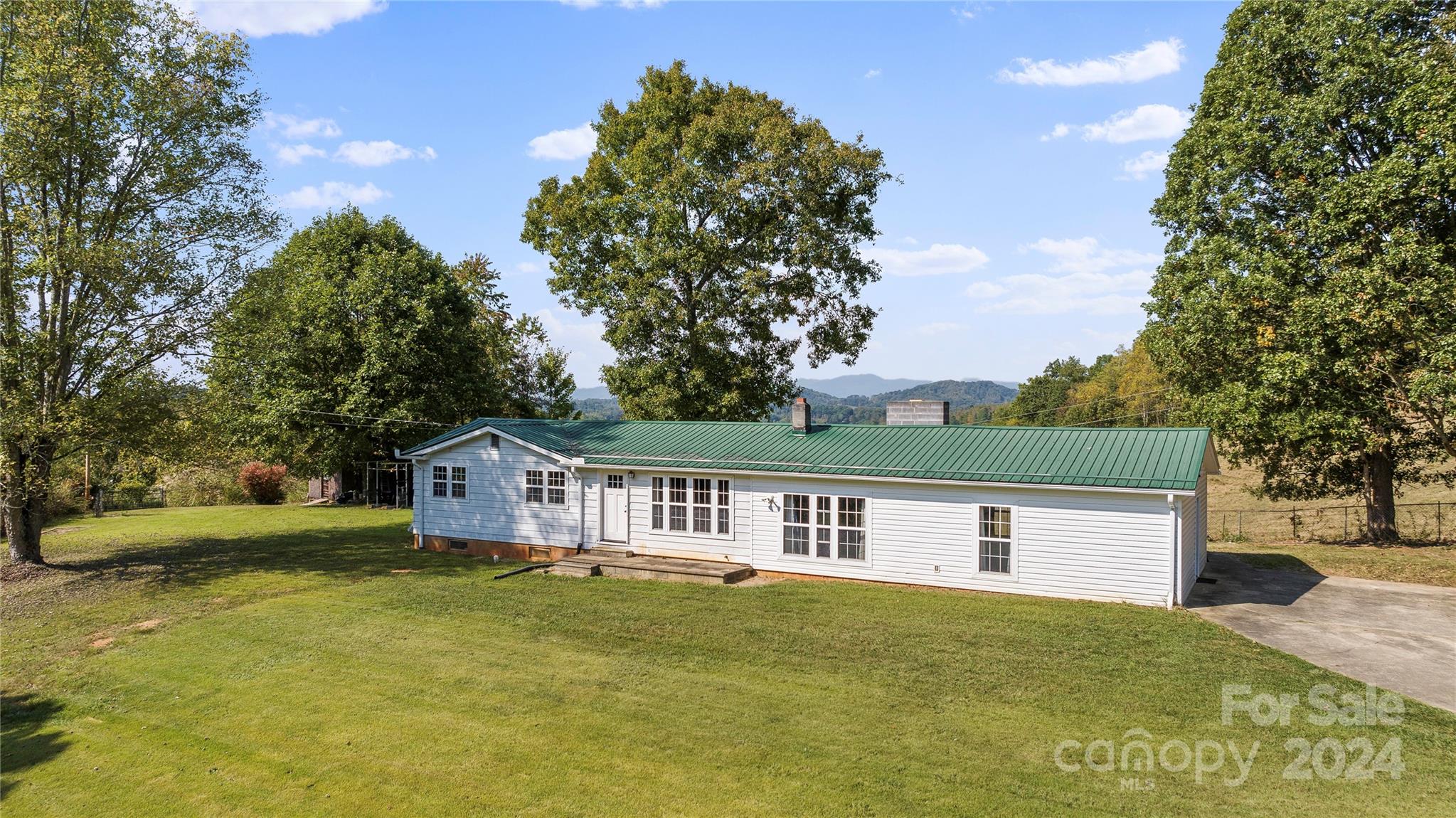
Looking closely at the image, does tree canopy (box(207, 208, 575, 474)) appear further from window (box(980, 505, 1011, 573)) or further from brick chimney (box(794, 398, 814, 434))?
window (box(980, 505, 1011, 573))

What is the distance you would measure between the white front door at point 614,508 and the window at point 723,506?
8.54ft

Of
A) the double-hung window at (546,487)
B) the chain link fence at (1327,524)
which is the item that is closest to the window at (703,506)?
the double-hung window at (546,487)

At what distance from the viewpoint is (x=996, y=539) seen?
1602cm

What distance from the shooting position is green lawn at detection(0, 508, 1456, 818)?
7629 millimetres

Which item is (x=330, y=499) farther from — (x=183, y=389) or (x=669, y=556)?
(x=669, y=556)

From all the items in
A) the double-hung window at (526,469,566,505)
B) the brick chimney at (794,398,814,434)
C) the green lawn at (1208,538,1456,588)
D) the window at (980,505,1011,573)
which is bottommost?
the green lawn at (1208,538,1456,588)

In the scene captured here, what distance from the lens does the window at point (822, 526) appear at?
1781 cm

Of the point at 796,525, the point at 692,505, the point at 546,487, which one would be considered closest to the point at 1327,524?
the point at 796,525

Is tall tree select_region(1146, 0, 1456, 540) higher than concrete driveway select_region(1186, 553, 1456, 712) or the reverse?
higher

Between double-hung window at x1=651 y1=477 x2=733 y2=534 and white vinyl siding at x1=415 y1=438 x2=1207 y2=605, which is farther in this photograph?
double-hung window at x1=651 y1=477 x2=733 y2=534

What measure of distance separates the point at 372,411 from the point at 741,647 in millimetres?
24758

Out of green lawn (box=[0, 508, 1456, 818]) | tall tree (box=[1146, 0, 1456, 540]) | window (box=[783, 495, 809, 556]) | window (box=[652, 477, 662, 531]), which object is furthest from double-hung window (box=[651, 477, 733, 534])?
tall tree (box=[1146, 0, 1456, 540])

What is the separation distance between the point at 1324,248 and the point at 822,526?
1472cm

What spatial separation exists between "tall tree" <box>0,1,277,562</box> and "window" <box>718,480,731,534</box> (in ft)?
46.0
